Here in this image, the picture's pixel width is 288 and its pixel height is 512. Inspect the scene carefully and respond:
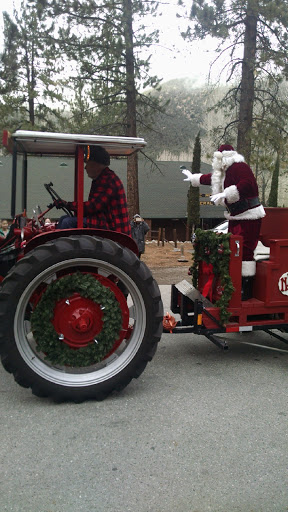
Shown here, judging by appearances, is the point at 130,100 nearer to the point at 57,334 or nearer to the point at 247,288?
the point at 247,288

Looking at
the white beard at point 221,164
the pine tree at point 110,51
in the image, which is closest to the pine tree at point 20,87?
the pine tree at point 110,51

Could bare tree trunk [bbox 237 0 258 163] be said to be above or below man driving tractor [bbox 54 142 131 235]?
above

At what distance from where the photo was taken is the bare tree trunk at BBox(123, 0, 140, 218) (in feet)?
45.4

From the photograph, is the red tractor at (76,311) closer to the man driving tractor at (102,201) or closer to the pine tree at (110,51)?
the man driving tractor at (102,201)

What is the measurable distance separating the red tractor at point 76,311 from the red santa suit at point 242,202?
3.72ft

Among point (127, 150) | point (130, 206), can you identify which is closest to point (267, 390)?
point (127, 150)

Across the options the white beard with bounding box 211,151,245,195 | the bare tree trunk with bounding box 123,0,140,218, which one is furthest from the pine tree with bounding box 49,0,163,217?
the white beard with bounding box 211,151,245,195

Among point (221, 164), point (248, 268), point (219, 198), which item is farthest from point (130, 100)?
point (248, 268)

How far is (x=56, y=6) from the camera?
45.8ft

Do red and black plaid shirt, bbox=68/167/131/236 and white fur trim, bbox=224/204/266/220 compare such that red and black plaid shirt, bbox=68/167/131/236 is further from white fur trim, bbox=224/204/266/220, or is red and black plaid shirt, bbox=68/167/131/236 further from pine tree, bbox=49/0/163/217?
pine tree, bbox=49/0/163/217

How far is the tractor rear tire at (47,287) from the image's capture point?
297 cm

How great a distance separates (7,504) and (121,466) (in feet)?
2.05

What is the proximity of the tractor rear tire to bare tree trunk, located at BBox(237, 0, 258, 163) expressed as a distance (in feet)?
36.4

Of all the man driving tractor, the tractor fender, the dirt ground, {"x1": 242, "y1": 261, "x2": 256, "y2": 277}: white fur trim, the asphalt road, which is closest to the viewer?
the asphalt road
